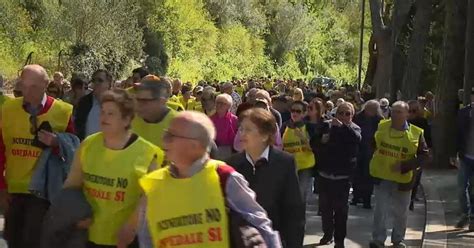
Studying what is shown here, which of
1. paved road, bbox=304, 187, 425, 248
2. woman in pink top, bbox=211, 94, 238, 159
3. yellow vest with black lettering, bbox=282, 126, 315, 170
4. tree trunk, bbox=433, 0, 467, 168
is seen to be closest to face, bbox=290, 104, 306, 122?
yellow vest with black lettering, bbox=282, 126, 315, 170

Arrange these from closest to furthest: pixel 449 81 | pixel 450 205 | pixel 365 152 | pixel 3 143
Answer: pixel 3 143 → pixel 365 152 → pixel 450 205 → pixel 449 81

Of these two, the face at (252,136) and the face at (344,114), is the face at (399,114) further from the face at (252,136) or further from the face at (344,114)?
the face at (252,136)

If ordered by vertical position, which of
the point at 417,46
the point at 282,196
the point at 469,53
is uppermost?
the point at 417,46

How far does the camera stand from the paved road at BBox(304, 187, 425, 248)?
Result: 11672 mm

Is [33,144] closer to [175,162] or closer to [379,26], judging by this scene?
[175,162]

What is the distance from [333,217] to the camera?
10945 mm

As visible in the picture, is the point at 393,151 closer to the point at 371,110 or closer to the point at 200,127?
the point at 371,110

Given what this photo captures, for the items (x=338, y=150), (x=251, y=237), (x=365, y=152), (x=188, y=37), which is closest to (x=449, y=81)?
(x=365, y=152)

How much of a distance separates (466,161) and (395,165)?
2203 millimetres

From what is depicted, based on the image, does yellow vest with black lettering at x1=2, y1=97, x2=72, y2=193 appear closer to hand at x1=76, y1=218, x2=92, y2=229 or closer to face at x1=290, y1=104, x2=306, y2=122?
hand at x1=76, y1=218, x2=92, y2=229

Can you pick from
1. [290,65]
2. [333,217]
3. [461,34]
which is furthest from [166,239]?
[290,65]

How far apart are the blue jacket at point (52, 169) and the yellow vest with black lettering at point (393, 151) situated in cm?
481

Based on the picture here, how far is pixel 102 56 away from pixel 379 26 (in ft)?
60.7

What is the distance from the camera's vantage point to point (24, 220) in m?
6.79
